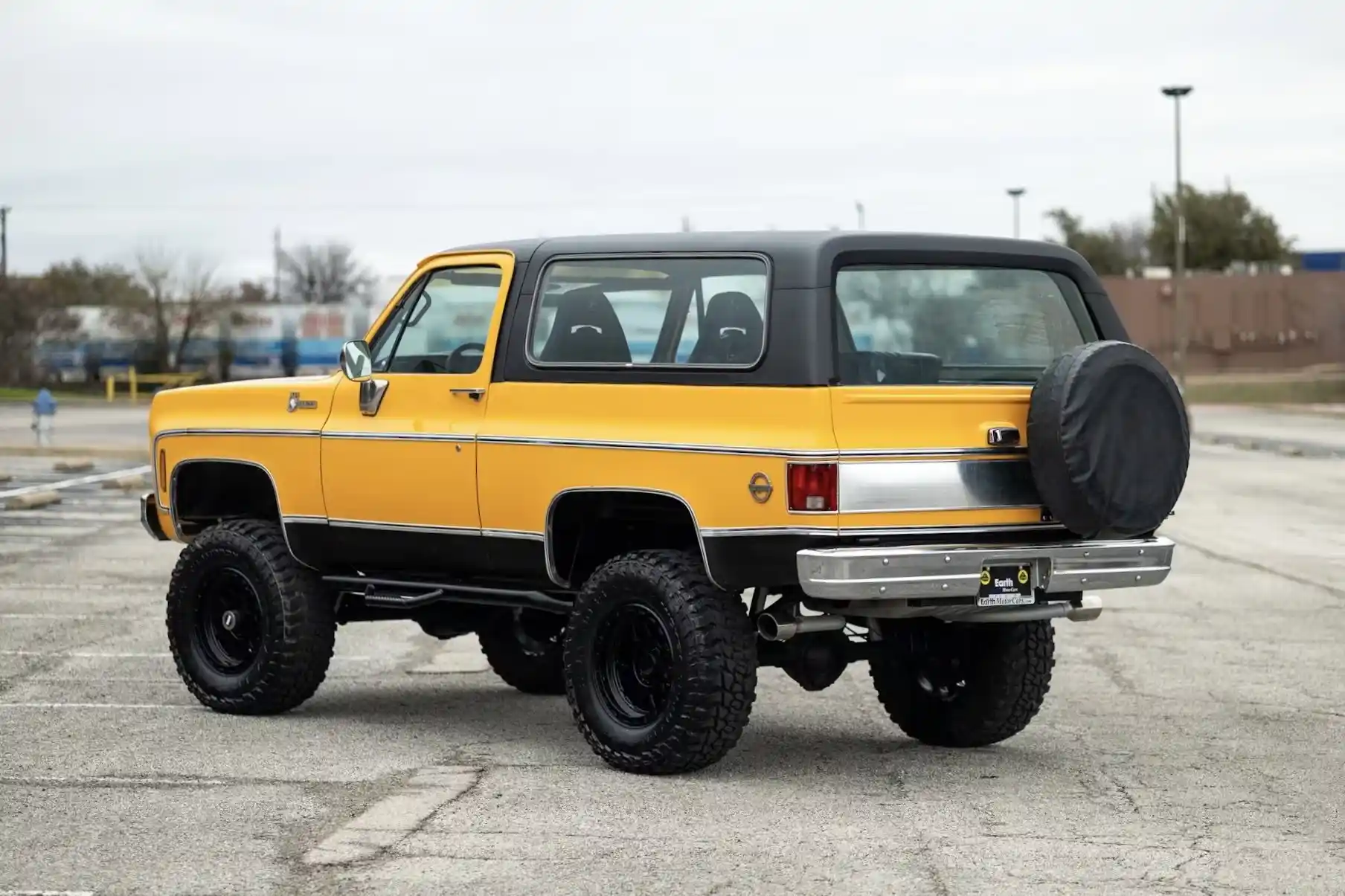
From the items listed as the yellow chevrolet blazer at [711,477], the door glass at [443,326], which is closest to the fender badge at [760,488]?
the yellow chevrolet blazer at [711,477]

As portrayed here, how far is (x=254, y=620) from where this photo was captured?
9.88 m

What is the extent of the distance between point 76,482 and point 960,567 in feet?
73.9

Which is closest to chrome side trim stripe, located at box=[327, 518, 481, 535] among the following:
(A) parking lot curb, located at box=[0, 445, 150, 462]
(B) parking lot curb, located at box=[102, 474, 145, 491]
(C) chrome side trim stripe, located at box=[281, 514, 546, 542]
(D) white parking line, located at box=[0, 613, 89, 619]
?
(C) chrome side trim stripe, located at box=[281, 514, 546, 542]

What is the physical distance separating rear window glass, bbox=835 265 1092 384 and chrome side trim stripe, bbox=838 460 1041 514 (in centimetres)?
44

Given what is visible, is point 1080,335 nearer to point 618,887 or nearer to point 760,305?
point 760,305

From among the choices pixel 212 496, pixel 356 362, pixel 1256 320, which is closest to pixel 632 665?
pixel 356 362

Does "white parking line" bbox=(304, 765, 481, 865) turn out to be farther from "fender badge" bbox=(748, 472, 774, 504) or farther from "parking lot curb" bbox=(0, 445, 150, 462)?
"parking lot curb" bbox=(0, 445, 150, 462)

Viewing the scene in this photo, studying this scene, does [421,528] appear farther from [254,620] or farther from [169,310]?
[169,310]

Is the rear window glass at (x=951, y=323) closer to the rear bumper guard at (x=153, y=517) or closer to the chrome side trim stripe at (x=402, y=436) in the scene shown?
the chrome side trim stripe at (x=402, y=436)

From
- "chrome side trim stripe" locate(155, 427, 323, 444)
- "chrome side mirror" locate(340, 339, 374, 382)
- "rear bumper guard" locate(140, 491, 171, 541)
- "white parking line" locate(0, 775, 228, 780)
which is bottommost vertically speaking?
"white parking line" locate(0, 775, 228, 780)

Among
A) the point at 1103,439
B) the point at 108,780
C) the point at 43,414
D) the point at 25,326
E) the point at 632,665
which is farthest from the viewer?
the point at 25,326

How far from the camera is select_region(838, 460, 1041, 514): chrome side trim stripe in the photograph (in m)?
7.60

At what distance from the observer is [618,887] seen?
6.20 m

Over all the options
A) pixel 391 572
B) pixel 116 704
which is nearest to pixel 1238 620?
pixel 391 572
